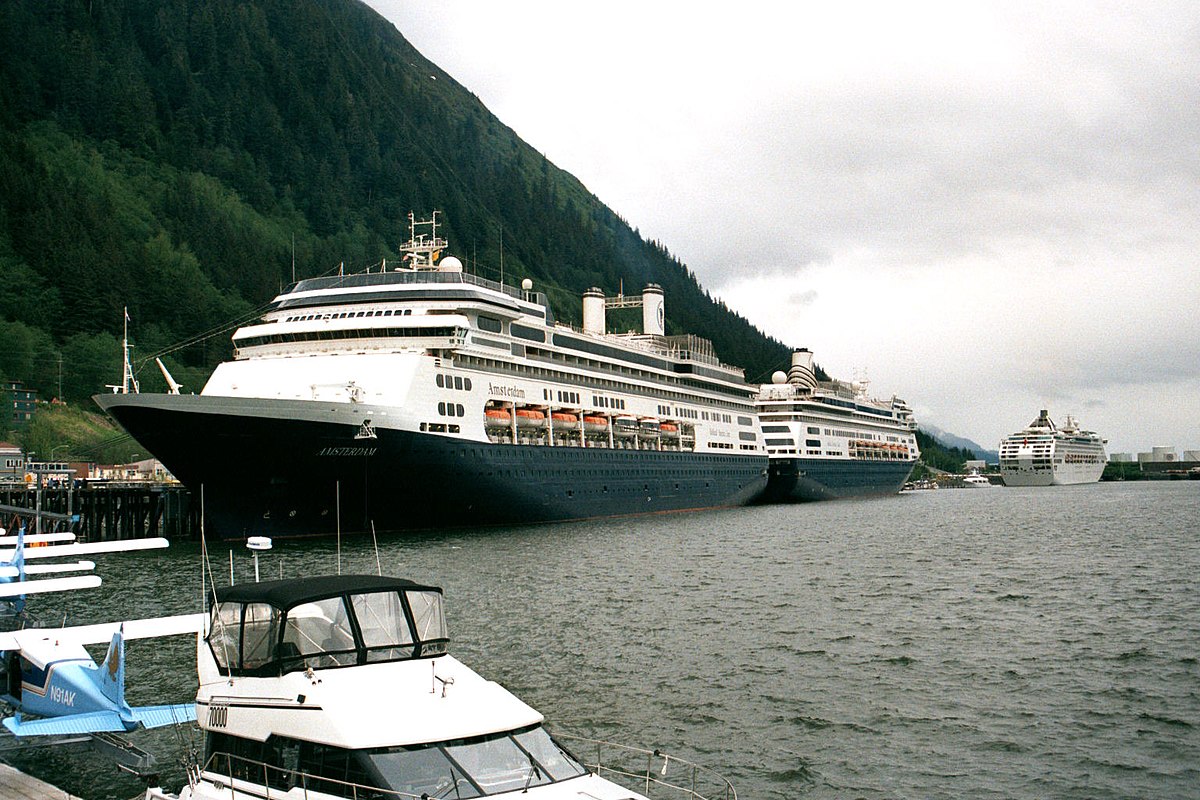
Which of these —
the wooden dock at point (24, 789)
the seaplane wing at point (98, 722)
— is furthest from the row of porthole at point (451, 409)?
the wooden dock at point (24, 789)

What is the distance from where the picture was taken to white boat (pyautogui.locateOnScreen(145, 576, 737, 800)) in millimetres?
8992

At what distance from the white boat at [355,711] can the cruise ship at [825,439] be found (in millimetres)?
87462

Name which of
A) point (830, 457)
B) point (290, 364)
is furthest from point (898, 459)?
point (290, 364)

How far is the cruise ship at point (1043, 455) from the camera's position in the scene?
164 metres

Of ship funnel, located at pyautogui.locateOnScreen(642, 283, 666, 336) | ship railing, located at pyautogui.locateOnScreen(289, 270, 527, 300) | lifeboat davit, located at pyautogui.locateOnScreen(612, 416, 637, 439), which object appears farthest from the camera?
ship funnel, located at pyautogui.locateOnScreen(642, 283, 666, 336)

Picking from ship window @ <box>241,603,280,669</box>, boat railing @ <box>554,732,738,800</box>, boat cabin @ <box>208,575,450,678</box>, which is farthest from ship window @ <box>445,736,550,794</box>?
boat railing @ <box>554,732,738,800</box>

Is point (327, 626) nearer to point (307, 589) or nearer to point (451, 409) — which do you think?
point (307, 589)

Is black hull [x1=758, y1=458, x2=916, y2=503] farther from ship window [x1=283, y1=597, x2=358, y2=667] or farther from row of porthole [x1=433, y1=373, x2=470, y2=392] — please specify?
ship window [x1=283, y1=597, x2=358, y2=667]

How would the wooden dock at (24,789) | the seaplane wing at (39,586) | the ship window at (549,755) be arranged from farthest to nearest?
the seaplane wing at (39,586), the wooden dock at (24,789), the ship window at (549,755)

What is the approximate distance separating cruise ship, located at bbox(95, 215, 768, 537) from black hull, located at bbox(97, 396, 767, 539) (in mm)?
75

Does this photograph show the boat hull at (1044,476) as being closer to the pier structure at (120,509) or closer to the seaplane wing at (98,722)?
the pier structure at (120,509)

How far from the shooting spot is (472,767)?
8.99 m

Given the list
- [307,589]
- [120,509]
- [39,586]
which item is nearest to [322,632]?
[307,589]

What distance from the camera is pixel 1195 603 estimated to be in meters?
27.4
